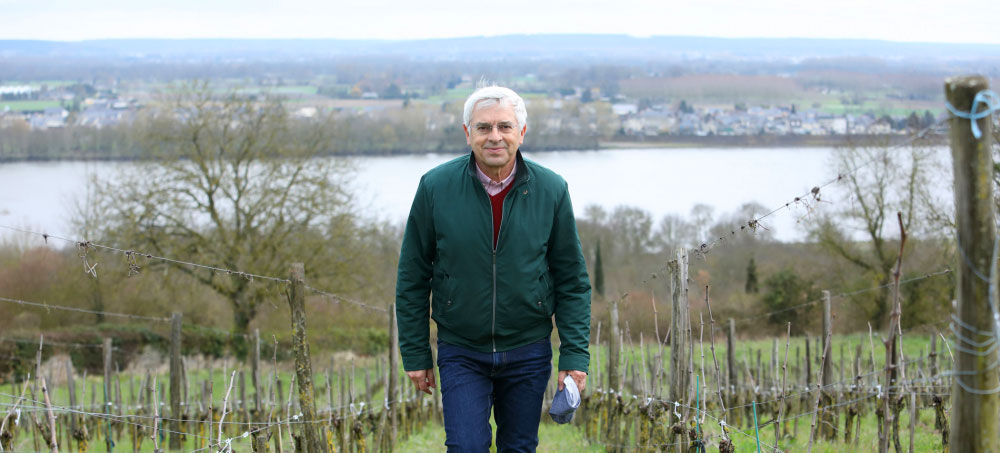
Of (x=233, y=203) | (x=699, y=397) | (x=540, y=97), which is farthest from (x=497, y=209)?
(x=540, y=97)

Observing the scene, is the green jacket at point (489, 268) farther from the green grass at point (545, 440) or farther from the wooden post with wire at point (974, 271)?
the green grass at point (545, 440)

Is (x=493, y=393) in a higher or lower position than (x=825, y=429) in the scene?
higher

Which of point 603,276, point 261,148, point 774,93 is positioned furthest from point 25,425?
point 774,93

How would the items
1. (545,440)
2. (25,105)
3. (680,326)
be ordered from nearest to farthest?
(680,326) < (545,440) < (25,105)

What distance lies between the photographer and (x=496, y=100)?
10.2ft

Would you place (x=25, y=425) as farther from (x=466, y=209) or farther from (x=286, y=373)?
(x=466, y=209)

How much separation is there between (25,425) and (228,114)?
1324 centimetres

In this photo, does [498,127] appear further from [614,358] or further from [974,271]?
[614,358]

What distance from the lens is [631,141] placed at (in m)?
59.5

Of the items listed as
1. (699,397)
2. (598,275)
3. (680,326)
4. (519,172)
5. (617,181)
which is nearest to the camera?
(519,172)

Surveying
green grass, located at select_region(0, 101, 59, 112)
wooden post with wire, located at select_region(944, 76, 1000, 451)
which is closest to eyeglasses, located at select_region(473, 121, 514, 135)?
wooden post with wire, located at select_region(944, 76, 1000, 451)

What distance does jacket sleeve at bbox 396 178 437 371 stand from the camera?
3281 millimetres

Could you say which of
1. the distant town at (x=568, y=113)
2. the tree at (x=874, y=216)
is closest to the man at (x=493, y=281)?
the tree at (x=874, y=216)

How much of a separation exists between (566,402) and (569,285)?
1.46 feet
